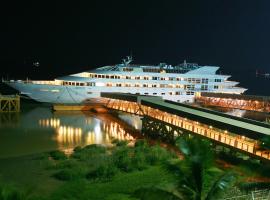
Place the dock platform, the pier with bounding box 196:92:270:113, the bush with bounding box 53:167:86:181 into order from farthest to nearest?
the dock platform, the pier with bounding box 196:92:270:113, the bush with bounding box 53:167:86:181

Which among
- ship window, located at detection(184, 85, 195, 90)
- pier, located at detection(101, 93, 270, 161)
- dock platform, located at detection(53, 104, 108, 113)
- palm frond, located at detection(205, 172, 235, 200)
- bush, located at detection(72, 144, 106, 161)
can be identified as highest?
ship window, located at detection(184, 85, 195, 90)

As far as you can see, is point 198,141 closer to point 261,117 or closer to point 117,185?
point 117,185

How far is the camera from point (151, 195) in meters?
7.12

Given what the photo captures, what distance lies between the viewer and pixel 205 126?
22.2m

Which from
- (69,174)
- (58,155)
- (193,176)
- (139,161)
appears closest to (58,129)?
(58,155)

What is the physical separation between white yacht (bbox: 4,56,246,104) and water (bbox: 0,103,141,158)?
3871 mm

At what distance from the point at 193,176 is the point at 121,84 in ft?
139

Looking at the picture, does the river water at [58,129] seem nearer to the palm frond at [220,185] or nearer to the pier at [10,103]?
the pier at [10,103]

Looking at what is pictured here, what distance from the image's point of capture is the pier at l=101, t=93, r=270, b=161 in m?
17.3

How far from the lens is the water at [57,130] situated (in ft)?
80.5

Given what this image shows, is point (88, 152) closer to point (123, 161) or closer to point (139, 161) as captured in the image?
point (123, 161)

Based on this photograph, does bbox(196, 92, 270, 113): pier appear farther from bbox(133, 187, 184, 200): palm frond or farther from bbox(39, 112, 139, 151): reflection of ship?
bbox(133, 187, 184, 200): palm frond

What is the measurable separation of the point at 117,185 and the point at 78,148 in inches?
320

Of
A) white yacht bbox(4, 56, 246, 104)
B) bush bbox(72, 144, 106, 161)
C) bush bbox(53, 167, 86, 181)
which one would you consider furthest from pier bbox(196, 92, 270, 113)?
bush bbox(53, 167, 86, 181)
